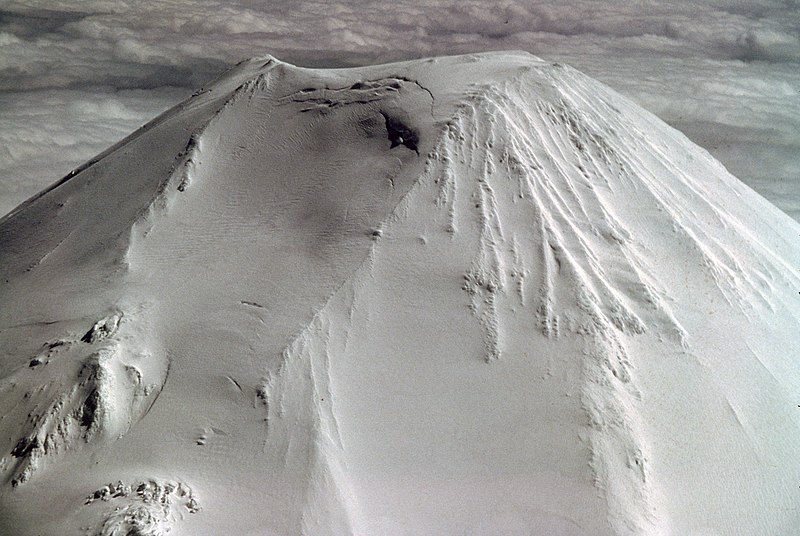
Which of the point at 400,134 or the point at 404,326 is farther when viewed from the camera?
the point at 400,134

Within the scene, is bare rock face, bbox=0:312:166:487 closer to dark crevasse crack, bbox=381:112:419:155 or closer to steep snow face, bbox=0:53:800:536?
steep snow face, bbox=0:53:800:536

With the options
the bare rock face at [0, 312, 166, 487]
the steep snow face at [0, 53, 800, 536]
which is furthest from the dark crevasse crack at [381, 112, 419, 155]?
the bare rock face at [0, 312, 166, 487]

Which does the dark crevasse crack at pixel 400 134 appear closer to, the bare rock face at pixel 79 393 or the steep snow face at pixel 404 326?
the steep snow face at pixel 404 326

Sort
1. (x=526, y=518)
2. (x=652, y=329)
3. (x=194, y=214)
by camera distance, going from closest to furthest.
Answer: (x=526, y=518) < (x=652, y=329) < (x=194, y=214)

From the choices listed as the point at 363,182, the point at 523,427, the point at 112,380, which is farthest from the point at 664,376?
the point at 112,380

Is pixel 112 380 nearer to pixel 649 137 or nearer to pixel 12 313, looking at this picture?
pixel 12 313

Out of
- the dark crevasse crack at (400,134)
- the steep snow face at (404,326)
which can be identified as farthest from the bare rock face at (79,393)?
the dark crevasse crack at (400,134)

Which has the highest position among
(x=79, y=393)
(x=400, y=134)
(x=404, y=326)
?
(x=400, y=134)

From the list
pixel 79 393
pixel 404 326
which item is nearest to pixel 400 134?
pixel 404 326

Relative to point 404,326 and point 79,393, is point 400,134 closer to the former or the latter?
point 404,326

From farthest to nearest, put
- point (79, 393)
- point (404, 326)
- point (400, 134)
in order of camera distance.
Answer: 1. point (400, 134)
2. point (404, 326)
3. point (79, 393)
